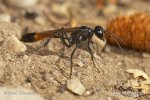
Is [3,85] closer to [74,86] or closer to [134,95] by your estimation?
[74,86]

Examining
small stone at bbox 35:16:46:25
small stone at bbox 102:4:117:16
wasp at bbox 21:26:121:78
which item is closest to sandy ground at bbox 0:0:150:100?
wasp at bbox 21:26:121:78

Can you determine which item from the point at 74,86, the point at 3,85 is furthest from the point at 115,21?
the point at 3,85

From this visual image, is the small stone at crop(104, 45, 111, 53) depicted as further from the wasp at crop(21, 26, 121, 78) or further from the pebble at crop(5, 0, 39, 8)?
the pebble at crop(5, 0, 39, 8)

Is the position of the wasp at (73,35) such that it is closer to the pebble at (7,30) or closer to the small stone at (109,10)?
the pebble at (7,30)

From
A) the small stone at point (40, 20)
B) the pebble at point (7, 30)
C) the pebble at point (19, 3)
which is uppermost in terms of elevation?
the pebble at point (19, 3)

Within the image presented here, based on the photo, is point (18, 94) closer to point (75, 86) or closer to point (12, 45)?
point (75, 86)

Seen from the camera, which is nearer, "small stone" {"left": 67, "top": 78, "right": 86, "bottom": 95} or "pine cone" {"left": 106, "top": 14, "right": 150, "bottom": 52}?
"small stone" {"left": 67, "top": 78, "right": 86, "bottom": 95}

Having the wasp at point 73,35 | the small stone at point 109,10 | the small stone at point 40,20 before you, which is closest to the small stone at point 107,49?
the wasp at point 73,35
